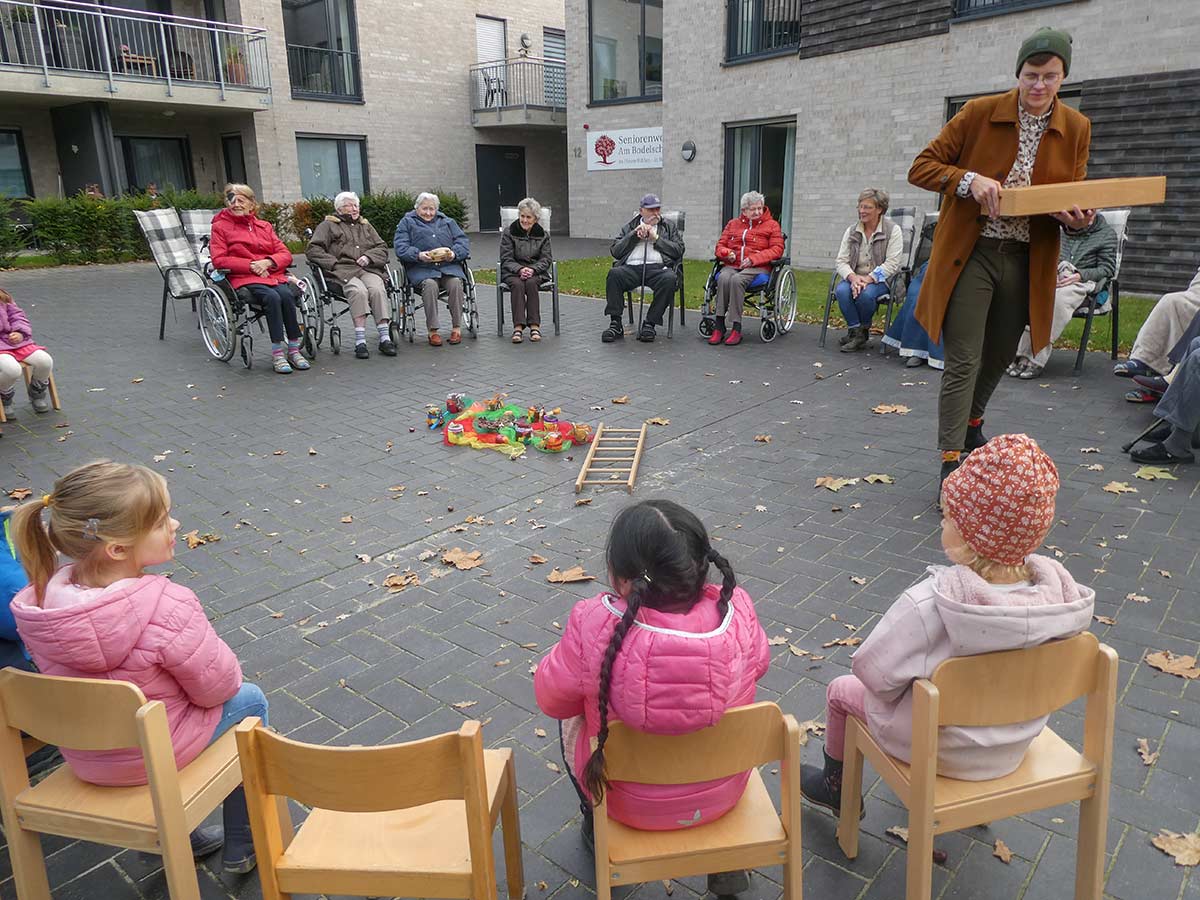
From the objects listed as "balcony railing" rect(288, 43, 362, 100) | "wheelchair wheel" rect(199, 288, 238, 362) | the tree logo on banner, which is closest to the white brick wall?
the tree logo on banner

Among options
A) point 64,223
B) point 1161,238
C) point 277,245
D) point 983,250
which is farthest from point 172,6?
point 983,250

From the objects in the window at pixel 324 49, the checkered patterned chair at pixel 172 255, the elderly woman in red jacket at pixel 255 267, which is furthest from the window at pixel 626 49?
the elderly woman in red jacket at pixel 255 267

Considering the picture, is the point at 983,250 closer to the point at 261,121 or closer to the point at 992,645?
the point at 992,645

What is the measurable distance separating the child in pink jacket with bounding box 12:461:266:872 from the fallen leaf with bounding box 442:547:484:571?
191cm

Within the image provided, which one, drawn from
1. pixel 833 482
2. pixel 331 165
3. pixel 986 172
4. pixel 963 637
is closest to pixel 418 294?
pixel 833 482

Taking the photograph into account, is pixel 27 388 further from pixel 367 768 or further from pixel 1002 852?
pixel 1002 852

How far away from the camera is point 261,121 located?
67.3 feet

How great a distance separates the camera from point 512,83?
2400 centimetres

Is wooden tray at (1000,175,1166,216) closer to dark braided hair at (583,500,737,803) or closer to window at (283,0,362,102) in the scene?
dark braided hair at (583,500,737,803)

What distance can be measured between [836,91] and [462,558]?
42.8ft

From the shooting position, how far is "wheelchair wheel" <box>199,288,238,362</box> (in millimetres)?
7973

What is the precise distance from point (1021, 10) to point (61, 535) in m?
13.7

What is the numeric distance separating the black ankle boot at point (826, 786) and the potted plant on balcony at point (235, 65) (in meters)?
21.8

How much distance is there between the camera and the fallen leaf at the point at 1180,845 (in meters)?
2.17
